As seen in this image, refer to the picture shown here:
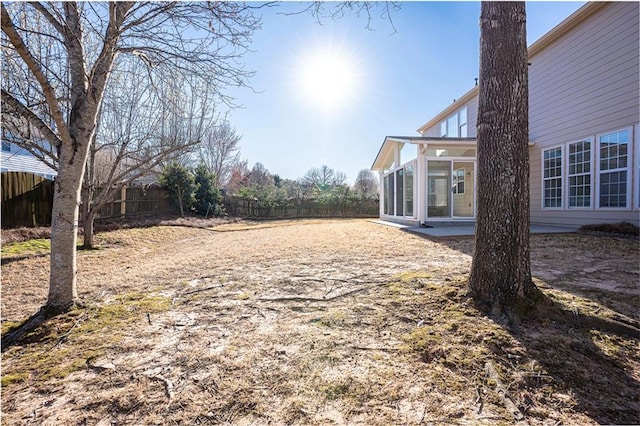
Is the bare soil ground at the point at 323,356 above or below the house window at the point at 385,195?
below

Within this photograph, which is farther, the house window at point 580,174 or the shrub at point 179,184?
the shrub at point 179,184

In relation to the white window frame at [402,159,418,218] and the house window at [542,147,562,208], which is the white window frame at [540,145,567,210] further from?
the white window frame at [402,159,418,218]

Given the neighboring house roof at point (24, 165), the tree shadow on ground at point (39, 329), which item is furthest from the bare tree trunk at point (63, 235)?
the neighboring house roof at point (24, 165)

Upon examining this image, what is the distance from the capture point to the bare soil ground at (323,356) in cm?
135

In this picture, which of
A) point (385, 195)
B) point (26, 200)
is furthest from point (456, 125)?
point (26, 200)

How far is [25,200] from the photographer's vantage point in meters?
7.50

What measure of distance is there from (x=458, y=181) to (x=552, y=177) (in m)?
2.59

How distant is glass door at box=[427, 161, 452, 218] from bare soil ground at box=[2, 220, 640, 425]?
6255mm

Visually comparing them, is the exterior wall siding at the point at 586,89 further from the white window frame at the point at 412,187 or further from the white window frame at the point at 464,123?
the white window frame at the point at 412,187

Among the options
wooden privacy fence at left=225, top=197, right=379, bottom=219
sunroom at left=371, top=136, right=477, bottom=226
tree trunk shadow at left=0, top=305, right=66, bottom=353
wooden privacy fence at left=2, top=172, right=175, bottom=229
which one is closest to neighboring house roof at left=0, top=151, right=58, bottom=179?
wooden privacy fence at left=2, top=172, right=175, bottom=229

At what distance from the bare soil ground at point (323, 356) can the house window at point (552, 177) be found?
6.24m

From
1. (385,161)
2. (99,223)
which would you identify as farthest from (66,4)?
(385,161)

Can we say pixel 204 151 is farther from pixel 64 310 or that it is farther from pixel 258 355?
pixel 258 355

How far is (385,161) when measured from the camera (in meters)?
12.8
